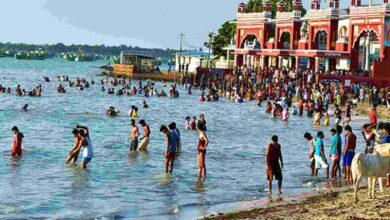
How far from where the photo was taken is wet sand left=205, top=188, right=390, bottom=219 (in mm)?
16281

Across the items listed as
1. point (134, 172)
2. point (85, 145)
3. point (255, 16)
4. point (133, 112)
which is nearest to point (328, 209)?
point (134, 172)

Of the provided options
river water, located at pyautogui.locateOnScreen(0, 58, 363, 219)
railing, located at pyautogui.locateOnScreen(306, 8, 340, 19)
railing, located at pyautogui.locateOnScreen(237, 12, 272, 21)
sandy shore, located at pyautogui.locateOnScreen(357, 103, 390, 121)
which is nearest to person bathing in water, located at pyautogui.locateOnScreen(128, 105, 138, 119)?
river water, located at pyautogui.locateOnScreen(0, 58, 363, 219)

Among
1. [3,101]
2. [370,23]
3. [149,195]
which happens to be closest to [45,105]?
[3,101]

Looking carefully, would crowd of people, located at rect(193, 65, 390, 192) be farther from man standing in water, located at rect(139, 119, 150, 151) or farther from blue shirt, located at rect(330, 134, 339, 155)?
man standing in water, located at rect(139, 119, 150, 151)

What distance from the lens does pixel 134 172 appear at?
85.8 ft

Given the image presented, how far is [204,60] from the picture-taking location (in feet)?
369

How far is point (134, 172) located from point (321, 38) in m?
55.1

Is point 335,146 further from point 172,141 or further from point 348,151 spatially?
point 172,141

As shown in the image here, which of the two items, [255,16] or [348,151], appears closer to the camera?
[348,151]

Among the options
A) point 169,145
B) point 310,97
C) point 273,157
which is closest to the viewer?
point 273,157

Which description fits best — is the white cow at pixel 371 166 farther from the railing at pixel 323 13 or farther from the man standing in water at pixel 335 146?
the railing at pixel 323 13

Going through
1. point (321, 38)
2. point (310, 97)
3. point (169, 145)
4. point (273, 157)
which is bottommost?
point (310, 97)

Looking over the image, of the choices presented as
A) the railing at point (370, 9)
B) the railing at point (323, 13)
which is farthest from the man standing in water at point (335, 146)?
the railing at point (323, 13)

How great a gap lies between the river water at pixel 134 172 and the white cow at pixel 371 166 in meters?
3.72
